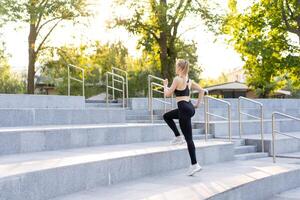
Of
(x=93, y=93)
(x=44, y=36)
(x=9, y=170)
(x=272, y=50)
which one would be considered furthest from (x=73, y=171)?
(x=93, y=93)

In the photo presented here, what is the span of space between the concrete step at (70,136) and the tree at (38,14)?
34.8 feet

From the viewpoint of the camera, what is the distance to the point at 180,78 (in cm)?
780

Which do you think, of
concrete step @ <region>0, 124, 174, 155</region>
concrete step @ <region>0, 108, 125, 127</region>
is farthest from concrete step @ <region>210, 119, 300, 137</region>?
concrete step @ <region>0, 108, 125, 127</region>

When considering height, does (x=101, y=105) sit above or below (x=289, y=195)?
above

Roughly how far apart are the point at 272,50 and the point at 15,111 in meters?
18.5

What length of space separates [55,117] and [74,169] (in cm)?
569

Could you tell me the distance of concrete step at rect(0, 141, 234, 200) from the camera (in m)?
5.46

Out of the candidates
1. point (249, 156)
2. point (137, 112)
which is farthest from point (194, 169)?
point (137, 112)

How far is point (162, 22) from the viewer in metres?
22.9

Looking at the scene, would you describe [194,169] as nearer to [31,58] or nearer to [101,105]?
[101,105]

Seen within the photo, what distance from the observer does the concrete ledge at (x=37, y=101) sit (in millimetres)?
12695

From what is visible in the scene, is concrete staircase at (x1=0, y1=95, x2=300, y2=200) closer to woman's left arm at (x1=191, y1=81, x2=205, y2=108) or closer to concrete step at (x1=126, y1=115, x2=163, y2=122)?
woman's left arm at (x1=191, y1=81, x2=205, y2=108)

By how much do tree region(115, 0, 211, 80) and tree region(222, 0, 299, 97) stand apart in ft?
9.53

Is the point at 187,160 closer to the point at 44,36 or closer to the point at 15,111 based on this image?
the point at 15,111
